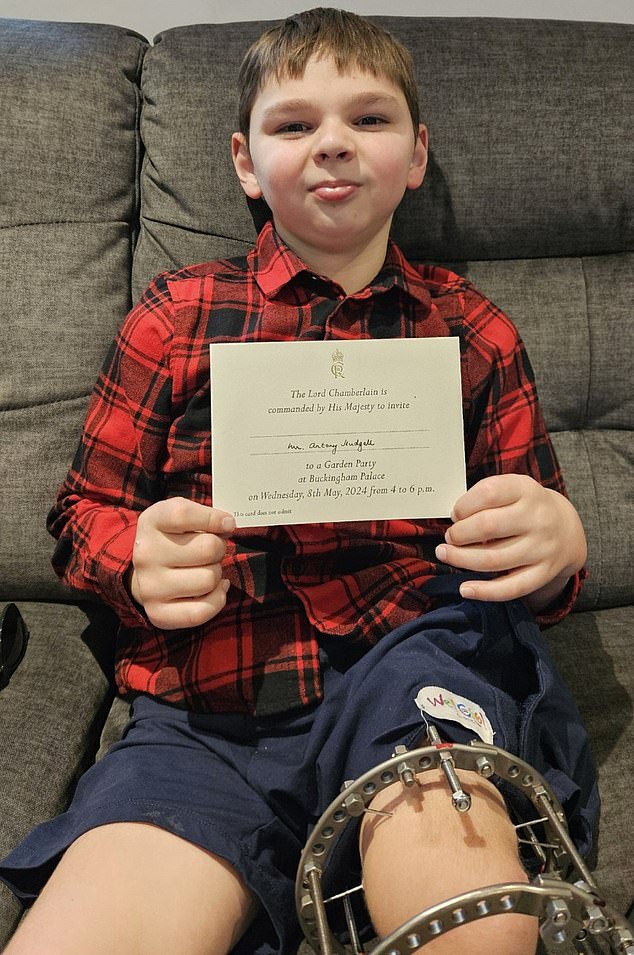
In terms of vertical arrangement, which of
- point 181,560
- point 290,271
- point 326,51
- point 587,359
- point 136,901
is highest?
point 326,51

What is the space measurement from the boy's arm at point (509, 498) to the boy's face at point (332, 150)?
0.61 ft

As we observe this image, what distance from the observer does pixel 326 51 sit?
0.84 meters

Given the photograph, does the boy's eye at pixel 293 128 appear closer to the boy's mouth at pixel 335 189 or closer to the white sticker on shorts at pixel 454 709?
the boy's mouth at pixel 335 189

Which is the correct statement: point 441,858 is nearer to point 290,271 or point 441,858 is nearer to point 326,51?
point 290,271

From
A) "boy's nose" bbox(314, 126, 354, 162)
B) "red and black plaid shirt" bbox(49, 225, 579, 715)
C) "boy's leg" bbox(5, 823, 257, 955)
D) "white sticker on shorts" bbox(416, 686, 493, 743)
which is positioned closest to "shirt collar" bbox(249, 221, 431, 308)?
"red and black plaid shirt" bbox(49, 225, 579, 715)

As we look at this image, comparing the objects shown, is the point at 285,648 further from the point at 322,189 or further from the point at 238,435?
the point at 322,189

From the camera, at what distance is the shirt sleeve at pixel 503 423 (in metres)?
0.88

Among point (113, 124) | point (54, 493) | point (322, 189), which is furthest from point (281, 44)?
point (54, 493)

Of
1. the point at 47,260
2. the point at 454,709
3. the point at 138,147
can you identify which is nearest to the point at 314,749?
the point at 454,709

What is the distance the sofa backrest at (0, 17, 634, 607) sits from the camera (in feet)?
3.41

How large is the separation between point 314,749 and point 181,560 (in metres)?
0.23

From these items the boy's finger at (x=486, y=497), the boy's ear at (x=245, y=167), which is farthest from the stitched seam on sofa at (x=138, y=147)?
the boy's finger at (x=486, y=497)

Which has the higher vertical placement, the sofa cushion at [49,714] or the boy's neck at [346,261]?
the boy's neck at [346,261]

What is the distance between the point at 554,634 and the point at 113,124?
0.94 meters
